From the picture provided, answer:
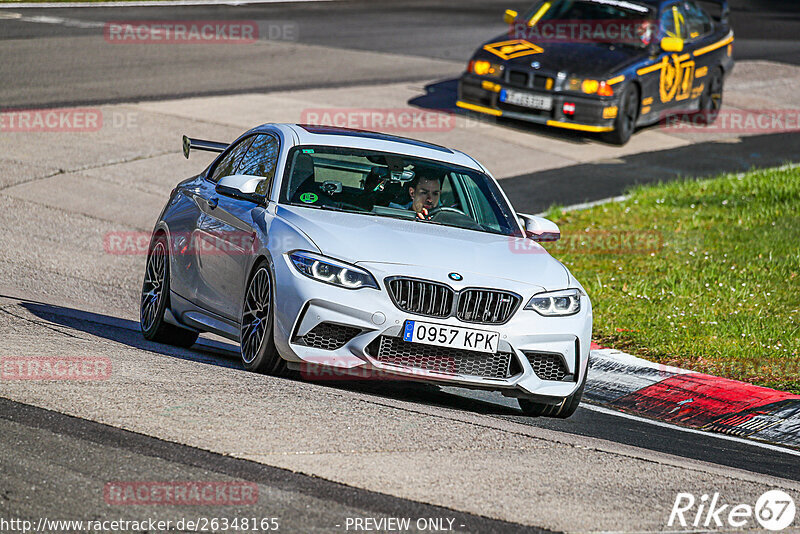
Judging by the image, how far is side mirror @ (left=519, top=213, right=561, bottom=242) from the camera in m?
8.12

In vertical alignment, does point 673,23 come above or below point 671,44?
above

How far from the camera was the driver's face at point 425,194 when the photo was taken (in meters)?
8.10

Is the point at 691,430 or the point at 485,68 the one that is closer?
the point at 691,430

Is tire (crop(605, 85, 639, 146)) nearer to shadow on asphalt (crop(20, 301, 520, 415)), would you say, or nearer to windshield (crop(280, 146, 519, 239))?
shadow on asphalt (crop(20, 301, 520, 415))

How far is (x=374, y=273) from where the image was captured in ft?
22.4

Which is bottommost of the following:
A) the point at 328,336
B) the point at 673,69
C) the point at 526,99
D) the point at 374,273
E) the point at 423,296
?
the point at 526,99

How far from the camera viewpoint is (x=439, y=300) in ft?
22.5

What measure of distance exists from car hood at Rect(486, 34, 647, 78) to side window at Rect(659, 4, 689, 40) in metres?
0.65

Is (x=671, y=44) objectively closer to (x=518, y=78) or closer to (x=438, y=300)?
(x=518, y=78)

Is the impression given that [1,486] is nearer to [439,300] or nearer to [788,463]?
[439,300]

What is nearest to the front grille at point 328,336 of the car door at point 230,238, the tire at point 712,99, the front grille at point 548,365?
the car door at point 230,238

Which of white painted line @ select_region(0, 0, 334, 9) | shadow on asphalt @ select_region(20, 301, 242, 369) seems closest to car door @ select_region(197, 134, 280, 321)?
shadow on asphalt @ select_region(20, 301, 242, 369)

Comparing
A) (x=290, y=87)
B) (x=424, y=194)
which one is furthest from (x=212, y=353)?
(x=290, y=87)

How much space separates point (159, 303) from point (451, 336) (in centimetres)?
273
